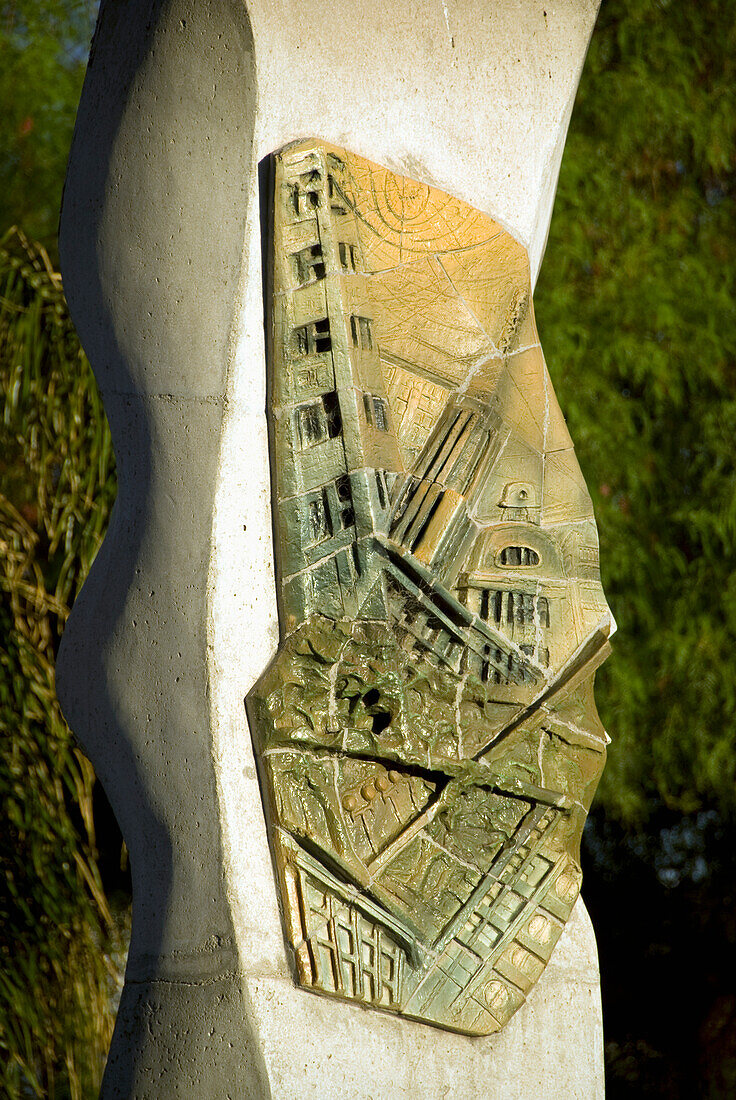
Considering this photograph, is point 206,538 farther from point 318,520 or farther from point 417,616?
point 417,616

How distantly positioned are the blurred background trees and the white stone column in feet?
5.96

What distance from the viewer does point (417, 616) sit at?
2.04 metres

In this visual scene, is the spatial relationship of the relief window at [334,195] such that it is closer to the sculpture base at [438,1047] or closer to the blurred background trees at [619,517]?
the sculpture base at [438,1047]

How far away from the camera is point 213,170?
2.00 metres

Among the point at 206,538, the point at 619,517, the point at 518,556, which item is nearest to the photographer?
the point at 206,538

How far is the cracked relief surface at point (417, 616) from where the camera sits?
195 cm

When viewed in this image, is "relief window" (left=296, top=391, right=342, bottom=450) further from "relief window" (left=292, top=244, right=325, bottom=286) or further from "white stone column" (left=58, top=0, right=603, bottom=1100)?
"relief window" (left=292, top=244, right=325, bottom=286)

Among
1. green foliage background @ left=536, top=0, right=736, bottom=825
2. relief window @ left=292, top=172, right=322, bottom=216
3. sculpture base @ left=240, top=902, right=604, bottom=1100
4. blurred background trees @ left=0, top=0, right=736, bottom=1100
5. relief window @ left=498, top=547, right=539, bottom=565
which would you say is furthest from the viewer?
green foliage background @ left=536, top=0, right=736, bottom=825

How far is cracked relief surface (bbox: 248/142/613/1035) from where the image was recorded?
6.39 feet

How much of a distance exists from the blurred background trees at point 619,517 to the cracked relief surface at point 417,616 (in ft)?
6.49

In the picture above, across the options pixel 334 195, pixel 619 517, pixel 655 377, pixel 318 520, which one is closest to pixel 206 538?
pixel 318 520

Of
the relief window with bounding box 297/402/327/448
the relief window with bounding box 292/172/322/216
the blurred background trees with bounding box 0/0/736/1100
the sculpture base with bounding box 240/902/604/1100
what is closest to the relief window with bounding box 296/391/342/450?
the relief window with bounding box 297/402/327/448

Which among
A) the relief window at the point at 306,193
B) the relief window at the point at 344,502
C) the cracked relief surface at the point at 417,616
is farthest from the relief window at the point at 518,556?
the relief window at the point at 306,193

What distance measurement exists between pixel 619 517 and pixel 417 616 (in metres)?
2.29
